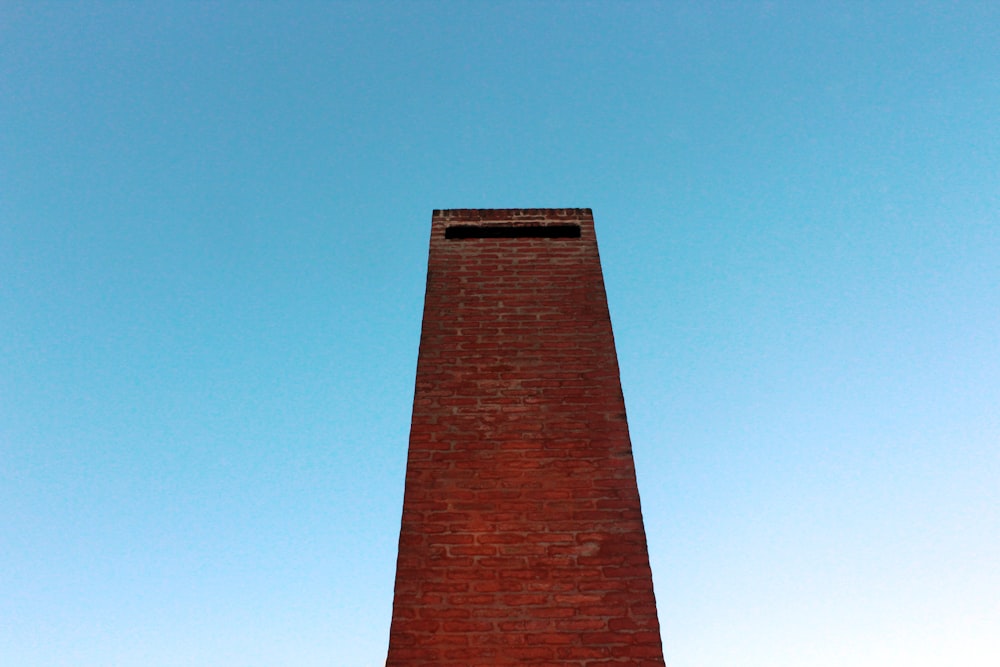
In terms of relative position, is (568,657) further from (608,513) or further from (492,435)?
(492,435)

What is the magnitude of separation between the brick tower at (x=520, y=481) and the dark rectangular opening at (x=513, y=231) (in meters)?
0.19

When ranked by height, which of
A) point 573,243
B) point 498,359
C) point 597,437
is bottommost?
point 597,437

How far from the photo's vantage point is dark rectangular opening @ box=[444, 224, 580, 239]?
5.85m

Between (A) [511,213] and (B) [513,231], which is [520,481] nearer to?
(B) [513,231]

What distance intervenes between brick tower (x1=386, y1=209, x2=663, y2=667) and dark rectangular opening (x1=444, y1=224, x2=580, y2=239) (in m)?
0.19

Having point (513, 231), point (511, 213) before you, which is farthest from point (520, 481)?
point (511, 213)

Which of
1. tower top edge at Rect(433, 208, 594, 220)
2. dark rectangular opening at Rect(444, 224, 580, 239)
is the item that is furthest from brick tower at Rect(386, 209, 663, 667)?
tower top edge at Rect(433, 208, 594, 220)

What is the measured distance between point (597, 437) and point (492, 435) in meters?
0.70

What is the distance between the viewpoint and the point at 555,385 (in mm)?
4629

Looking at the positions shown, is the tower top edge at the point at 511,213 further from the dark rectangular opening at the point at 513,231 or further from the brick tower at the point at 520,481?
the brick tower at the point at 520,481

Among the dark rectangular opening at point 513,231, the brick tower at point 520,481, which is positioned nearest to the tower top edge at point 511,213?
the dark rectangular opening at point 513,231

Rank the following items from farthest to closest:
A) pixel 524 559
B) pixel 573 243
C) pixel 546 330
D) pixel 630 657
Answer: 1. pixel 573 243
2. pixel 546 330
3. pixel 524 559
4. pixel 630 657

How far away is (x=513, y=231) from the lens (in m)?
5.88

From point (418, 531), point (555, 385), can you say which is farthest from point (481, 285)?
point (418, 531)
